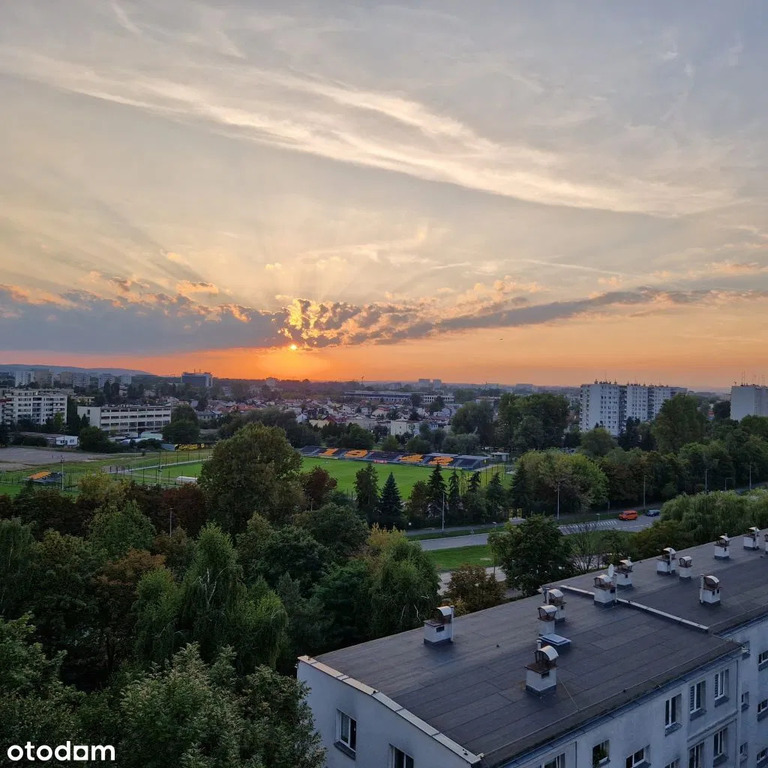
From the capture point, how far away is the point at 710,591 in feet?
54.7

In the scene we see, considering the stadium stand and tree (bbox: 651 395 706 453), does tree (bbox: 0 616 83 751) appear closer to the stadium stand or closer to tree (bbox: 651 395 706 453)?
tree (bbox: 651 395 706 453)

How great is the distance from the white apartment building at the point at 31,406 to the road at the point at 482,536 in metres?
101

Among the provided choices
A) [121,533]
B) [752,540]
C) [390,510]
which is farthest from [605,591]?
[390,510]

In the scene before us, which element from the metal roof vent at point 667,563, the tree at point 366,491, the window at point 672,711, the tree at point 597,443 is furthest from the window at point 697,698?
the tree at point 597,443

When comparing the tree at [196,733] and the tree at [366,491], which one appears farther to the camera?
the tree at [366,491]

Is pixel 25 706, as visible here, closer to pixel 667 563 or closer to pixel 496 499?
pixel 667 563

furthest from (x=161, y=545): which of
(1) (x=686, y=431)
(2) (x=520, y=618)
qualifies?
(1) (x=686, y=431)

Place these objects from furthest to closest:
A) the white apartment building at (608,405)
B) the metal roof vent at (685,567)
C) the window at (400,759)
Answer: the white apartment building at (608,405), the metal roof vent at (685,567), the window at (400,759)

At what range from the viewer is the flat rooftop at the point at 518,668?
10.5 m

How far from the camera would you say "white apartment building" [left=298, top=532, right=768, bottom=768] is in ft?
34.8

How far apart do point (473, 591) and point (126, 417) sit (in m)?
111

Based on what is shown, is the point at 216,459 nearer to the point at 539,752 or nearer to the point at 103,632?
the point at 103,632

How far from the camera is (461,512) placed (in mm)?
52000

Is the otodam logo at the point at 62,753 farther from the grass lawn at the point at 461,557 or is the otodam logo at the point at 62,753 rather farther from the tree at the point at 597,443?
the tree at the point at 597,443
